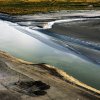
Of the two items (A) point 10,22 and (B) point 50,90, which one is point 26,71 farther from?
(A) point 10,22

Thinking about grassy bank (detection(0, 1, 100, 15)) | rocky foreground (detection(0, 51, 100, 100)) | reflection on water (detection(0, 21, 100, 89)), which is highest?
rocky foreground (detection(0, 51, 100, 100))

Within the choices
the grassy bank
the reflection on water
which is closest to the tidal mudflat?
the reflection on water

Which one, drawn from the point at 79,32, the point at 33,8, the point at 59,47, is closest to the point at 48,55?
the point at 59,47

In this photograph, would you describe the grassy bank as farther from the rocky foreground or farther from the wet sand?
the rocky foreground

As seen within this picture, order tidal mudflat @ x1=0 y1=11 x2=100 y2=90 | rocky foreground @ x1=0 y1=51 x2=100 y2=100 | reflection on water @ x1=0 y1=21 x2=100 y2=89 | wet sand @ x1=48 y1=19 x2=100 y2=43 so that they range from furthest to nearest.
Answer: wet sand @ x1=48 y1=19 x2=100 y2=43, tidal mudflat @ x1=0 y1=11 x2=100 y2=90, reflection on water @ x1=0 y1=21 x2=100 y2=89, rocky foreground @ x1=0 y1=51 x2=100 y2=100

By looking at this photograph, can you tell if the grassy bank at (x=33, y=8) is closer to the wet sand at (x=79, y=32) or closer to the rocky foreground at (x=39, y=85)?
the wet sand at (x=79, y=32)

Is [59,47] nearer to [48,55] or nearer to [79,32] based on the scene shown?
[48,55]

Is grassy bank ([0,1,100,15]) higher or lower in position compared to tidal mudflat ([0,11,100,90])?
lower
